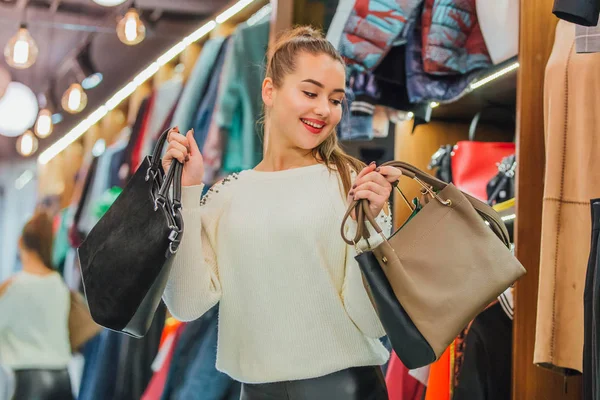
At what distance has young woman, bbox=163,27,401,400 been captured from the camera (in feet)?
4.33

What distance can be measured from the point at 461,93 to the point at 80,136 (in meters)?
1.51

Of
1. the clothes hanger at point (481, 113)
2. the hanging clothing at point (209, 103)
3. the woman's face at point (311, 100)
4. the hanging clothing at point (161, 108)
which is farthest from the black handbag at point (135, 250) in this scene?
the hanging clothing at point (161, 108)

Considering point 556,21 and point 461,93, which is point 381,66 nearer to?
point 461,93

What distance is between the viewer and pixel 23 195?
108 inches

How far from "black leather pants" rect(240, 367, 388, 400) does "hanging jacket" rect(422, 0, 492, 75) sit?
1.14 m

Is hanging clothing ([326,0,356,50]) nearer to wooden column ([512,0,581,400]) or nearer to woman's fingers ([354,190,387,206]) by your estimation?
wooden column ([512,0,581,400])

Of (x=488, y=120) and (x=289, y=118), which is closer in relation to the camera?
(x=289, y=118)

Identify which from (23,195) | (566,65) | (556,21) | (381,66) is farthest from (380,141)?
(23,195)

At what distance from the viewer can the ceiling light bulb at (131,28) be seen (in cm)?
286

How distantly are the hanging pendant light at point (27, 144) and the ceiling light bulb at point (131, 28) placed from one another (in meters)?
0.52

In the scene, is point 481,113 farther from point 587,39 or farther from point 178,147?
point 178,147

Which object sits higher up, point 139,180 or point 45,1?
point 45,1

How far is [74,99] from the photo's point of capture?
2.83 meters

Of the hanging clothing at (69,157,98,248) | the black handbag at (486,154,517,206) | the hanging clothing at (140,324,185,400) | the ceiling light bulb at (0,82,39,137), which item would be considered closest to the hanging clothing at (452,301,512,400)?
the black handbag at (486,154,517,206)
